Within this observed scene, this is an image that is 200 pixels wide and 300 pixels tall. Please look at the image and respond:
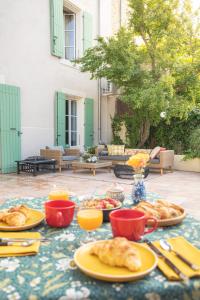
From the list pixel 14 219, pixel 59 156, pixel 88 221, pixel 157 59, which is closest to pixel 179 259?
pixel 88 221

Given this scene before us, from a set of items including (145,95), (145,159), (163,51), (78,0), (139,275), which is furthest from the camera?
(78,0)

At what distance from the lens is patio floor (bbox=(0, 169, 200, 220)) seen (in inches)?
180

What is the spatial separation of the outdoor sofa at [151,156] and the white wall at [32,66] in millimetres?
1602

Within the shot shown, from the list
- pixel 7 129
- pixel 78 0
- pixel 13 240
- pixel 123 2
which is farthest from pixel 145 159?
pixel 123 2

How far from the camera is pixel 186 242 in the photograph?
100cm

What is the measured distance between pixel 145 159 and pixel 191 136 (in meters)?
6.62

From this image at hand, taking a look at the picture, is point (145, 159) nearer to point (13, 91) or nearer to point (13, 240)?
point (13, 240)

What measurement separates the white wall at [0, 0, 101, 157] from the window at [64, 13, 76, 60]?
0.82 metres

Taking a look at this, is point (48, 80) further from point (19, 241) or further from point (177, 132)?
point (19, 241)

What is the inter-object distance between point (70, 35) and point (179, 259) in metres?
9.32

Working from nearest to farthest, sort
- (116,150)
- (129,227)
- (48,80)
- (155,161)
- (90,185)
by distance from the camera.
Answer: (129,227) < (90,185) < (155,161) < (116,150) < (48,80)

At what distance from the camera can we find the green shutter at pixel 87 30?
9.10 meters

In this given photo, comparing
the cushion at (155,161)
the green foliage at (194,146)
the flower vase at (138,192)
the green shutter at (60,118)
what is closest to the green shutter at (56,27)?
the green shutter at (60,118)

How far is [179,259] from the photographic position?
88 cm
